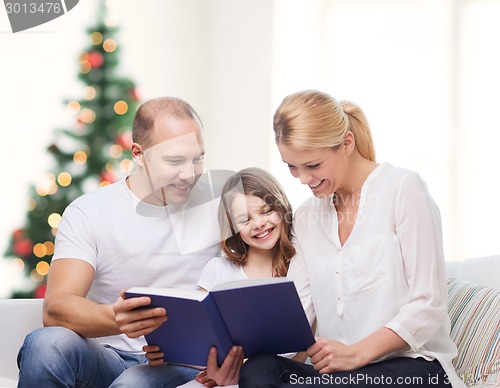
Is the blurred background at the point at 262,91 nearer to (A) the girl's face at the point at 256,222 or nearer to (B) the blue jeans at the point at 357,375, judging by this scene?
(A) the girl's face at the point at 256,222

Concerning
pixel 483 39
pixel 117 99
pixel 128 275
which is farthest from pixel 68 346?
pixel 483 39

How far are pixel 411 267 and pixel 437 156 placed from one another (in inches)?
104

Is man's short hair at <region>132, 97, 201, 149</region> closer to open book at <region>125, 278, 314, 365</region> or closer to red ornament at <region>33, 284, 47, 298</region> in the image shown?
open book at <region>125, 278, 314, 365</region>

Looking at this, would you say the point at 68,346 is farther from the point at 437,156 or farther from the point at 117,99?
the point at 437,156

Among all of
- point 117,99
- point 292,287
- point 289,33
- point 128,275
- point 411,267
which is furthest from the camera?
point 289,33

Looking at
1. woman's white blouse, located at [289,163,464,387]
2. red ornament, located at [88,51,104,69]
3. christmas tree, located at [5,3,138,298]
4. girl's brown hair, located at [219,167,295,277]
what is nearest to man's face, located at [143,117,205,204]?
girl's brown hair, located at [219,167,295,277]

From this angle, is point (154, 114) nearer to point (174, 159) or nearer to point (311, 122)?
point (174, 159)

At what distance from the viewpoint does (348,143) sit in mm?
1877

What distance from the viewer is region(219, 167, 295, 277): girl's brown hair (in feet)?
6.73

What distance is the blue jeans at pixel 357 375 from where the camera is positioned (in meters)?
1.62

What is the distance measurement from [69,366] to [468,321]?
1.11 metres

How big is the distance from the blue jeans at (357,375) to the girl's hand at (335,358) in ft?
0.05

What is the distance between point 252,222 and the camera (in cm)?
205

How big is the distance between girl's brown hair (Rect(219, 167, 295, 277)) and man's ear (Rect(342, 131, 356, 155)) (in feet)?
1.01
